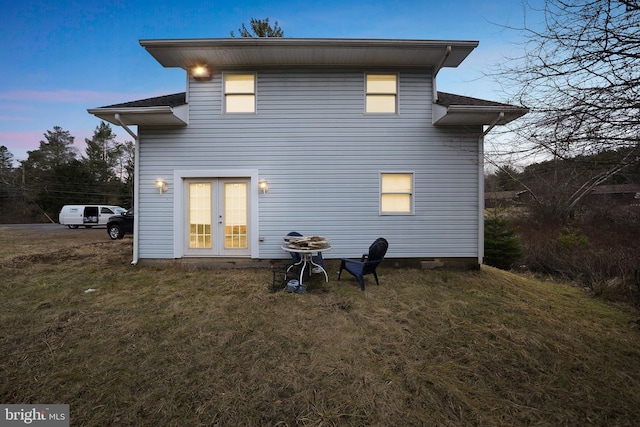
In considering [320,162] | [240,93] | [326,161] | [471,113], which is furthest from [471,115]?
[240,93]

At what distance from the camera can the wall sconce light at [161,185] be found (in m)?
6.10

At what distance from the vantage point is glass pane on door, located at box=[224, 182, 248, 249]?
20.8 feet

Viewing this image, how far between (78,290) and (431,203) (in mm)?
8052

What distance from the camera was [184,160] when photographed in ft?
20.3

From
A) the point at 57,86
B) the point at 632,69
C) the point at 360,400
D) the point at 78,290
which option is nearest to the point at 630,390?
the point at 360,400

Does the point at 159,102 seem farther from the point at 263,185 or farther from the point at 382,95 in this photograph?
the point at 382,95

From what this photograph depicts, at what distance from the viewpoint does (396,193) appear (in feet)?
20.7

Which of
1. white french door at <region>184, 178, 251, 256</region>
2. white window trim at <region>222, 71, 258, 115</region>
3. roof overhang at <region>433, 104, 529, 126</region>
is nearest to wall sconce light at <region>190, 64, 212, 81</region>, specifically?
white window trim at <region>222, 71, 258, 115</region>

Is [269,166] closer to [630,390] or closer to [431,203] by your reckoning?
[431,203]

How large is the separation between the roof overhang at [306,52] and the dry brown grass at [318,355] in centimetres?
544

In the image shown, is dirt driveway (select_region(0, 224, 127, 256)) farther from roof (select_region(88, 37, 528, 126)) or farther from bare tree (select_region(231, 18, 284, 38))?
bare tree (select_region(231, 18, 284, 38))

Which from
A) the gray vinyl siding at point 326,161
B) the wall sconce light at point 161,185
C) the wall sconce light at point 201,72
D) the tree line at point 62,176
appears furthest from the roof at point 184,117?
the tree line at point 62,176

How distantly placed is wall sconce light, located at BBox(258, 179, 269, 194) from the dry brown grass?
246 cm

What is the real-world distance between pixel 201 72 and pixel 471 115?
265 inches
